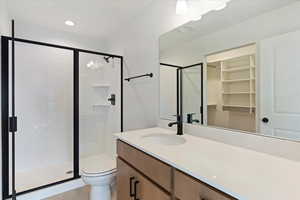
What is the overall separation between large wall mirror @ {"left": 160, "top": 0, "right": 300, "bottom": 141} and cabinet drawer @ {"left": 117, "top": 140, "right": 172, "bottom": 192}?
61 centimetres

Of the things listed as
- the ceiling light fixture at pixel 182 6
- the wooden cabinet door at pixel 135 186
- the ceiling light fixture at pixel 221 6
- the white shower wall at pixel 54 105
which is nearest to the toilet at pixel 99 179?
the wooden cabinet door at pixel 135 186

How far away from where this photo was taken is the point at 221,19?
1.28 m

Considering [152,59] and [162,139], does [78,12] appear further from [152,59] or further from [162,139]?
[162,139]

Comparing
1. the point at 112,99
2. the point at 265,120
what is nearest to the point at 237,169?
the point at 265,120

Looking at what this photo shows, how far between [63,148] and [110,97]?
1074mm

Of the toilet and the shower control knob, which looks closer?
the shower control knob

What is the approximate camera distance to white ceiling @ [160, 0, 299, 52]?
1.06 m

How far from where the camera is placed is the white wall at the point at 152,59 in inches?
38.8

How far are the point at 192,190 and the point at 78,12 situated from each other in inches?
88.9

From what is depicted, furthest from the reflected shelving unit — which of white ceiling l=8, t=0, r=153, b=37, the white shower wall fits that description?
the white shower wall

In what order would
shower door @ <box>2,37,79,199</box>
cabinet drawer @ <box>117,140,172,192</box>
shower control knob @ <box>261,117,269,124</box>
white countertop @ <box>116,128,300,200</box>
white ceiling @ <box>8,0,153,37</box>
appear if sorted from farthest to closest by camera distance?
shower door @ <box>2,37,79,199</box> < white ceiling @ <box>8,0,153,37</box> < shower control knob @ <box>261,117,269,124</box> < cabinet drawer @ <box>117,140,172,192</box> < white countertop @ <box>116,128,300,200</box>

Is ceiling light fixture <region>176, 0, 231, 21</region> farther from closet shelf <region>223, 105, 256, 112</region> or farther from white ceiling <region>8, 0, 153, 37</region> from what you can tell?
closet shelf <region>223, 105, 256, 112</region>

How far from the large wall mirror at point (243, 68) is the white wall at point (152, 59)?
11 millimetres

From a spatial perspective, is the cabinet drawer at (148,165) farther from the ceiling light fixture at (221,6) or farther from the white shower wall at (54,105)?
the white shower wall at (54,105)
